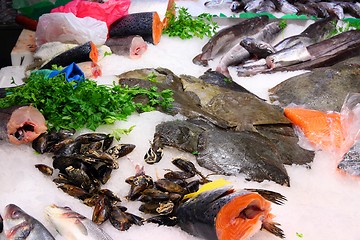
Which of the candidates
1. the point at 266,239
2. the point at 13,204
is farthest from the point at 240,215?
the point at 13,204

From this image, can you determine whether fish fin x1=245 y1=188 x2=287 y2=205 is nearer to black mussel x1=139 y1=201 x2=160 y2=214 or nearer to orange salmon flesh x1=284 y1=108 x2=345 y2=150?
black mussel x1=139 y1=201 x2=160 y2=214

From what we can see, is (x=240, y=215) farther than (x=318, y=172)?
No

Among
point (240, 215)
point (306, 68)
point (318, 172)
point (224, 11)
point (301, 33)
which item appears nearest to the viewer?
point (240, 215)

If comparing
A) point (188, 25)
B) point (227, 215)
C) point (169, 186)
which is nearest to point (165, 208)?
point (169, 186)

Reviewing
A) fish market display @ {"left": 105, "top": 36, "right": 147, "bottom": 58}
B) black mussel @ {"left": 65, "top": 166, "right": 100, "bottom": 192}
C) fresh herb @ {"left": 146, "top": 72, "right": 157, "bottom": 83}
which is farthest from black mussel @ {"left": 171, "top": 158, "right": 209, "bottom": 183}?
fish market display @ {"left": 105, "top": 36, "right": 147, "bottom": 58}

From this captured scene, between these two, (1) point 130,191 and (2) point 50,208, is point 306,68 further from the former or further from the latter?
(2) point 50,208

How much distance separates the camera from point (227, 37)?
5867 mm

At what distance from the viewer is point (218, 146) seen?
11.9 feet

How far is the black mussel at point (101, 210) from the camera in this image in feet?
9.63

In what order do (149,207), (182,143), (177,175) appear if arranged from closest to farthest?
(149,207)
(177,175)
(182,143)

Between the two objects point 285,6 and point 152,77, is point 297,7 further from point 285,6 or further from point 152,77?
point 152,77

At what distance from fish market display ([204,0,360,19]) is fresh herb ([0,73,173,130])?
3438mm

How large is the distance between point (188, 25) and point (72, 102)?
2884 mm

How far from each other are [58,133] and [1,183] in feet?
1.87
